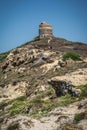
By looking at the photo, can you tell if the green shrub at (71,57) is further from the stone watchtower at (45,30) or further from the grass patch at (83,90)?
the stone watchtower at (45,30)

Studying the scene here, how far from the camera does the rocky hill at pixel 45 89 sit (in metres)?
26.7

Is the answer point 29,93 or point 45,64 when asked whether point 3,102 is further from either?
point 45,64

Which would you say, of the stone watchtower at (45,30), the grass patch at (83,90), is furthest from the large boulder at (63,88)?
the stone watchtower at (45,30)

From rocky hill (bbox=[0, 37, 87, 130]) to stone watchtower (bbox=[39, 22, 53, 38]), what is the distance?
19774 mm

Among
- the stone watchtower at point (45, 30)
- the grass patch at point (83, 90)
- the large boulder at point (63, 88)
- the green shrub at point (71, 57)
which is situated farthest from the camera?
the stone watchtower at point (45, 30)

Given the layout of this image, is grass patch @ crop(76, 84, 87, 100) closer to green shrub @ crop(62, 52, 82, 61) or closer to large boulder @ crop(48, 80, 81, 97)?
large boulder @ crop(48, 80, 81, 97)

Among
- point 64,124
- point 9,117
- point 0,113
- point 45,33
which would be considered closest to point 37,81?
point 0,113

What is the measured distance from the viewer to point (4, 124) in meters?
28.1

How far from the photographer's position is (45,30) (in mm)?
84562

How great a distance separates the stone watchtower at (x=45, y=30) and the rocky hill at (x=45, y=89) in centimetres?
1977

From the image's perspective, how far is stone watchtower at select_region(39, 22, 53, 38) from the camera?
8362cm

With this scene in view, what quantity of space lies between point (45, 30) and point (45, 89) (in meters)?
47.5

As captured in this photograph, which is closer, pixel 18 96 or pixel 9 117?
pixel 9 117

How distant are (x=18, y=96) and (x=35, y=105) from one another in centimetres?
891
